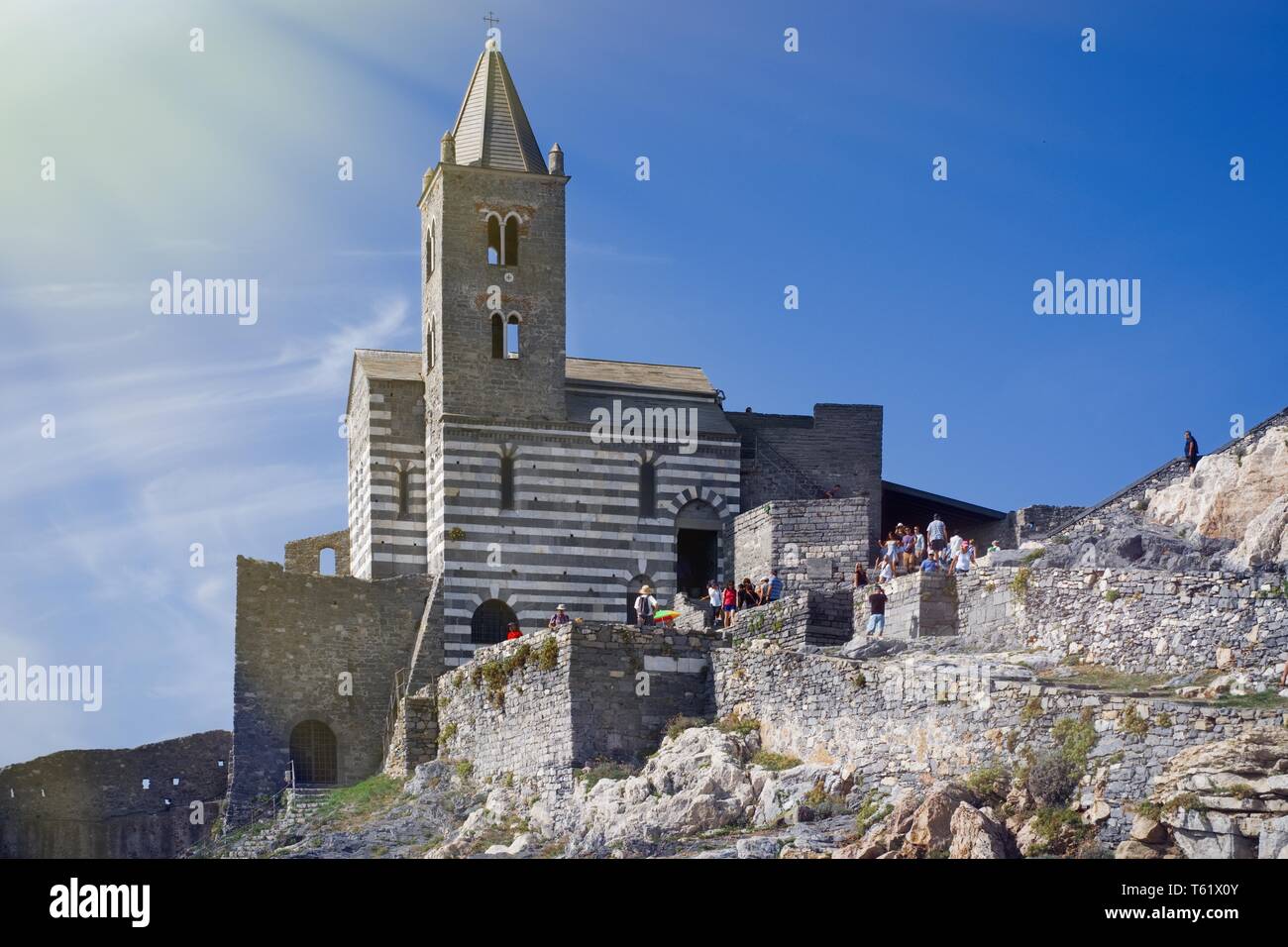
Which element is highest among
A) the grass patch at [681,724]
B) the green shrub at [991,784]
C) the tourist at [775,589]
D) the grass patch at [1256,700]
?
the tourist at [775,589]

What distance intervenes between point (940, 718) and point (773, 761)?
3763 mm

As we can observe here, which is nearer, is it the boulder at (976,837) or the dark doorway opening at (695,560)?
the boulder at (976,837)

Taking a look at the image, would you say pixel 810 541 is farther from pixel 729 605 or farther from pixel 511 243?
pixel 511 243

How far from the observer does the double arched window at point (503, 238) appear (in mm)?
52281

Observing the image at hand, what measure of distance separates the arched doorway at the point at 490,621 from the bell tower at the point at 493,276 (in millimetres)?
4627

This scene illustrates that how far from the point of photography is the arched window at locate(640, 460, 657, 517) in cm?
5141

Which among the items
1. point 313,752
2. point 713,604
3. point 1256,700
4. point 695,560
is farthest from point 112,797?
point 1256,700

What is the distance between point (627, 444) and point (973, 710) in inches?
886

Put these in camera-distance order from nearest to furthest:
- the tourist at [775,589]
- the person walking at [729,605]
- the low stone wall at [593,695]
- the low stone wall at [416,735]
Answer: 1. the low stone wall at [593,695]
2. the person walking at [729,605]
3. the tourist at [775,589]
4. the low stone wall at [416,735]

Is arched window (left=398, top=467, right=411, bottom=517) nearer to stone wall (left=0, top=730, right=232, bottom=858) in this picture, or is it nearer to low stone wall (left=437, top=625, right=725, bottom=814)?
stone wall (left=0, top=730, right=232, bottom=858)

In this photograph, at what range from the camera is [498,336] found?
51781 mm

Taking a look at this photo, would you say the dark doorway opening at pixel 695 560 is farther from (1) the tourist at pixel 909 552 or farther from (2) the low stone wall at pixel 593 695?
(2) the low stone wall at pixel 593 695

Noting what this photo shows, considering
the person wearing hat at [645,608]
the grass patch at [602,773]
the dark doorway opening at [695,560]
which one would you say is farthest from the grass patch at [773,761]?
the dark doorway opening at [695,560]
